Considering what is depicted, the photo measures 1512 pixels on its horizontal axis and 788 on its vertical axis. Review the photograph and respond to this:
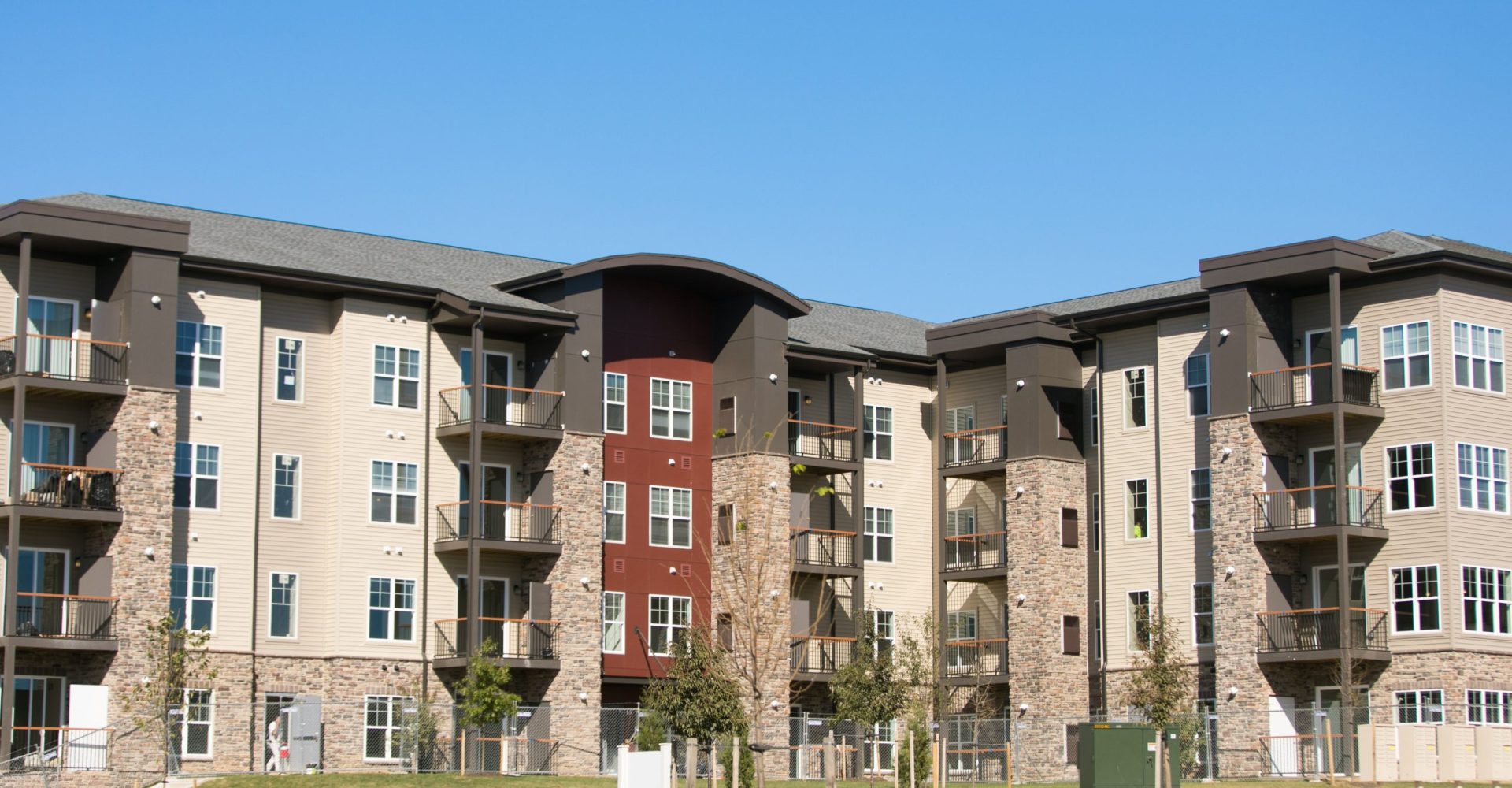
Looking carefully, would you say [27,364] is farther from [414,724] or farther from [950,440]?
[950,440]

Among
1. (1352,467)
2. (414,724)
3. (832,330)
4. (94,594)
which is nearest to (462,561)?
(414,724)

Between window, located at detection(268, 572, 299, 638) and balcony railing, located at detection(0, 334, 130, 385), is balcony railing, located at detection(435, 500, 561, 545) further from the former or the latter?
→ balcony railing, located at detection(0, 334, 130, 385)

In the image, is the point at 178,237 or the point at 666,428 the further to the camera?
the point at 666,428

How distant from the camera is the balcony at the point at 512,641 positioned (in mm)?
53938

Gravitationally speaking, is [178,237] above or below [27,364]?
above

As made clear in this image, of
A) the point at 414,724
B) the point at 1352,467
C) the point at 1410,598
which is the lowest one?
the point at 414,724

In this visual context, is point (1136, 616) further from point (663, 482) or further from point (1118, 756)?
point (1118, 756)

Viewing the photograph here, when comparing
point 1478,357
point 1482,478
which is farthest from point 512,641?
point 1478,357

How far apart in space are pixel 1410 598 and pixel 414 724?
26213 millimetres

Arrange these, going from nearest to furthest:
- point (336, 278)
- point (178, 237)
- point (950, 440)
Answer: point (178, 237) → point (336, 278) → point (950, 440)

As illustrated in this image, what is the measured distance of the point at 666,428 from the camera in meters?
59.5

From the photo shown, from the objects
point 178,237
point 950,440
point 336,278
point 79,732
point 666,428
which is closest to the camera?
point 79,732

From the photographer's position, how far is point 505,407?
56.3m

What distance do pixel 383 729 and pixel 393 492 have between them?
636cm
